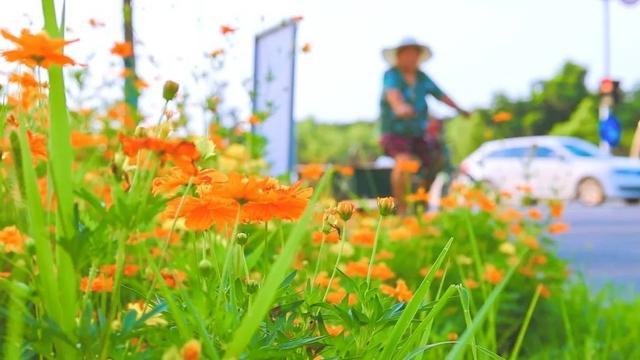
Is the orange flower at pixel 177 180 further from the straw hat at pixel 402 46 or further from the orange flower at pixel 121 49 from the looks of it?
the straw hat at pixel 402 46

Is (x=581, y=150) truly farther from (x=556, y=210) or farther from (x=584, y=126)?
(x=584, y=126)

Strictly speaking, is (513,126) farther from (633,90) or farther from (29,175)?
(29,175)

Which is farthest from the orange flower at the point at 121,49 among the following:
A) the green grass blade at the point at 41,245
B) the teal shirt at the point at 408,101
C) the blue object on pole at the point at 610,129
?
the blue object on pole at the point at 610,129

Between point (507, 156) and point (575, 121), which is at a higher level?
point (575, 121)

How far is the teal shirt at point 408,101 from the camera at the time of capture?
477cm

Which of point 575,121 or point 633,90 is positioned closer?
point 575,121

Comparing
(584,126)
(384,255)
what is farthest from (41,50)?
(584,126)

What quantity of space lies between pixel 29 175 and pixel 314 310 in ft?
1.05

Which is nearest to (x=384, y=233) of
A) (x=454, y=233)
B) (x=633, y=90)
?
(x=454, y=233)

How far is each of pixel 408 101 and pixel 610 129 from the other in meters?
11.8

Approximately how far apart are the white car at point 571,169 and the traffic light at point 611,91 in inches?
34.0

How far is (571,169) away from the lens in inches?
546

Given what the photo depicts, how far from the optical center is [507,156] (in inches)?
593

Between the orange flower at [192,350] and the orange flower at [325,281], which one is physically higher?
the orange flower at [192,350]
